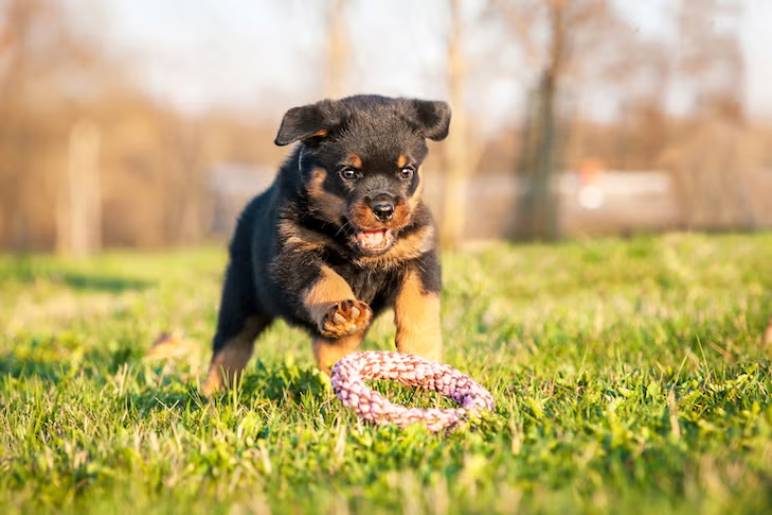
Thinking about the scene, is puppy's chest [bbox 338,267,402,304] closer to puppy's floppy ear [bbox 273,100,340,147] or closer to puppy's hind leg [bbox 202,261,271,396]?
puppy's floppy ear [bbox 273,100,340,147]

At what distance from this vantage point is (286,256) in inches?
131

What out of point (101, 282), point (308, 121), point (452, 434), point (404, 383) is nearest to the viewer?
point (452, 434)

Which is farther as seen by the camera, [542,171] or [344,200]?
[542,171]

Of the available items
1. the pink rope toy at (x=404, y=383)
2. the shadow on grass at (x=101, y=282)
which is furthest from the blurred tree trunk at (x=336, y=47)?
the pink rope toy at (x=404, y=383)

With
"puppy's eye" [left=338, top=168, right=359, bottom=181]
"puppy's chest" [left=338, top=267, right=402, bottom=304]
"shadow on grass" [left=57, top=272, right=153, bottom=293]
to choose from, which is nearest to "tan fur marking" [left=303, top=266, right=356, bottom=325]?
"puppy's chest" [left=338, top=267, right=402, bottom=304]

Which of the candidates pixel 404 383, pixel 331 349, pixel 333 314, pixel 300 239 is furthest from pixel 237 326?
pixel 404 383

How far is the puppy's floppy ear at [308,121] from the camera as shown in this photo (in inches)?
134

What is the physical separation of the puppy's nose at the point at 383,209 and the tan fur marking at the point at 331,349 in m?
0.55

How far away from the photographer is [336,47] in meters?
15.3

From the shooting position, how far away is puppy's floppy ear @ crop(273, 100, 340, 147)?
11.2ft

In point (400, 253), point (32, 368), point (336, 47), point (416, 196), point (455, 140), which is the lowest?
point (32, 368)

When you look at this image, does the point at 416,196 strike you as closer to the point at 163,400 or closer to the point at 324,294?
the point at 324,294

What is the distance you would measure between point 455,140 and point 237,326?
9.65m

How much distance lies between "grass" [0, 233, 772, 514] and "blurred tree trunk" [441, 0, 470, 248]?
824cm
